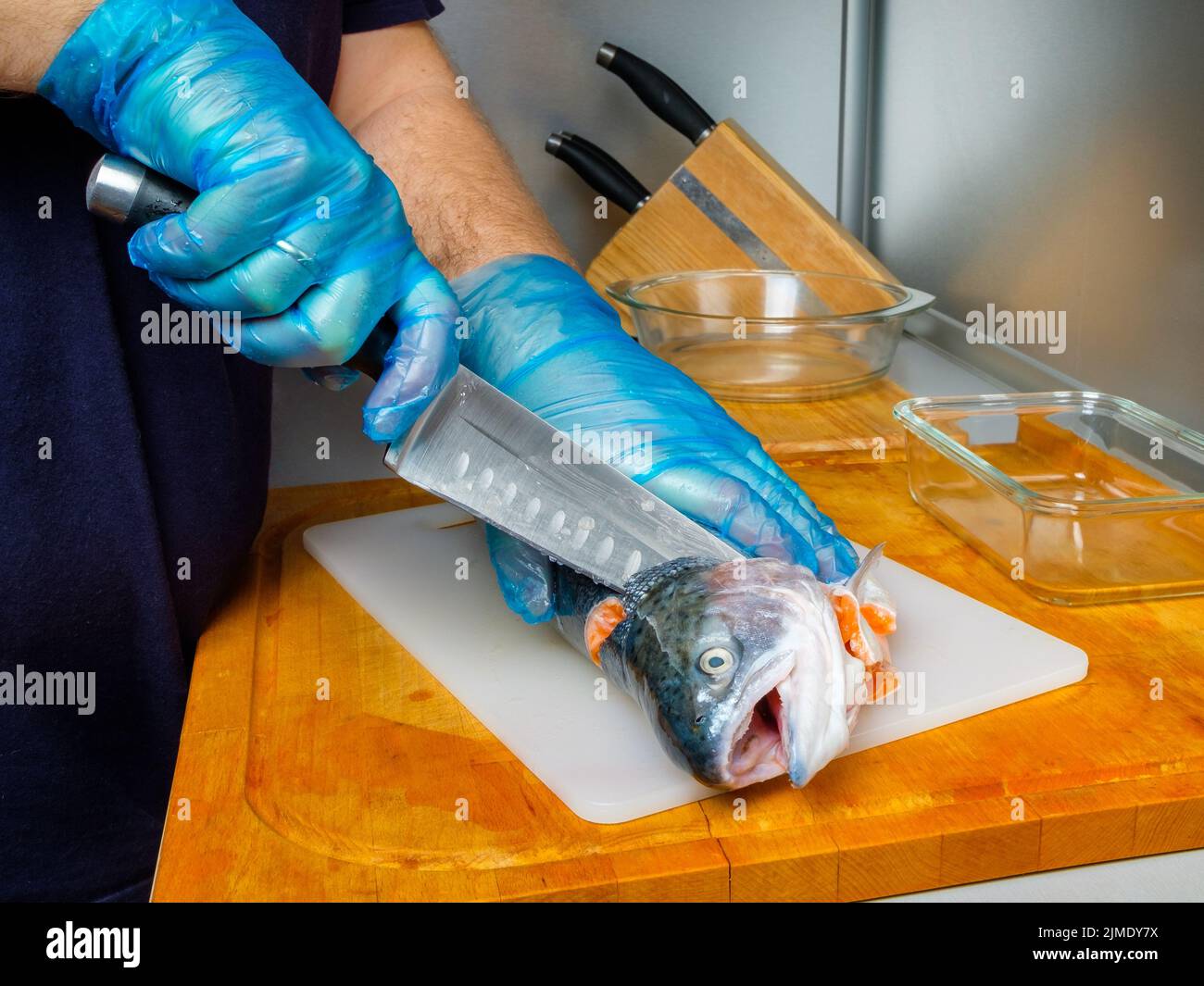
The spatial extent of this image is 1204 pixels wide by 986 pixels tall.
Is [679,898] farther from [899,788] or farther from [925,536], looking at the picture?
[925,536]

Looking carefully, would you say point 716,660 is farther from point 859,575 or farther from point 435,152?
point 435,152

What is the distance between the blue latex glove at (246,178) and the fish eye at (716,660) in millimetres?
325

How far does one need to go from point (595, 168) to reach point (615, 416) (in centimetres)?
89

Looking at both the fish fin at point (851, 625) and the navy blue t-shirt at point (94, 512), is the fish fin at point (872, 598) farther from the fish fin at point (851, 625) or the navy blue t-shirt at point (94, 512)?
the navy blue t-shirt at point (94, 512)

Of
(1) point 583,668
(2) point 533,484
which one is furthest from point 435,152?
(1) point 583,668

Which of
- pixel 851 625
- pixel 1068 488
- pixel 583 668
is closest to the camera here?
pixel 851 625

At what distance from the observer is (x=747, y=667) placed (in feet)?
2.94

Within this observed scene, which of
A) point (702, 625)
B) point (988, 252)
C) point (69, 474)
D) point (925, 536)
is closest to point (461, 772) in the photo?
point (702, 625)

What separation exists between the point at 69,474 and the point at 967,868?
0.88 metres

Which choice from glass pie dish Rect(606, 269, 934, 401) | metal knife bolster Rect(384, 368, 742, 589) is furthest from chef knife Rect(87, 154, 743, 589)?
glass pie dish Rect(606, 269, 934, 401)

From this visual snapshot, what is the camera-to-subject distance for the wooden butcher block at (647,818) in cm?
88

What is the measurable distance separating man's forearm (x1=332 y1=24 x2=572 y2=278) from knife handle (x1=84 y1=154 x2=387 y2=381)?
1.53 feet

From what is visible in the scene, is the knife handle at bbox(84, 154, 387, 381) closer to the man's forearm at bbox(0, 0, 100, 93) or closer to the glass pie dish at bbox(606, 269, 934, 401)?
the man's forearm at bbox(0, 0, 100, 93)

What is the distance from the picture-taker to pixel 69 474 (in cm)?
118
